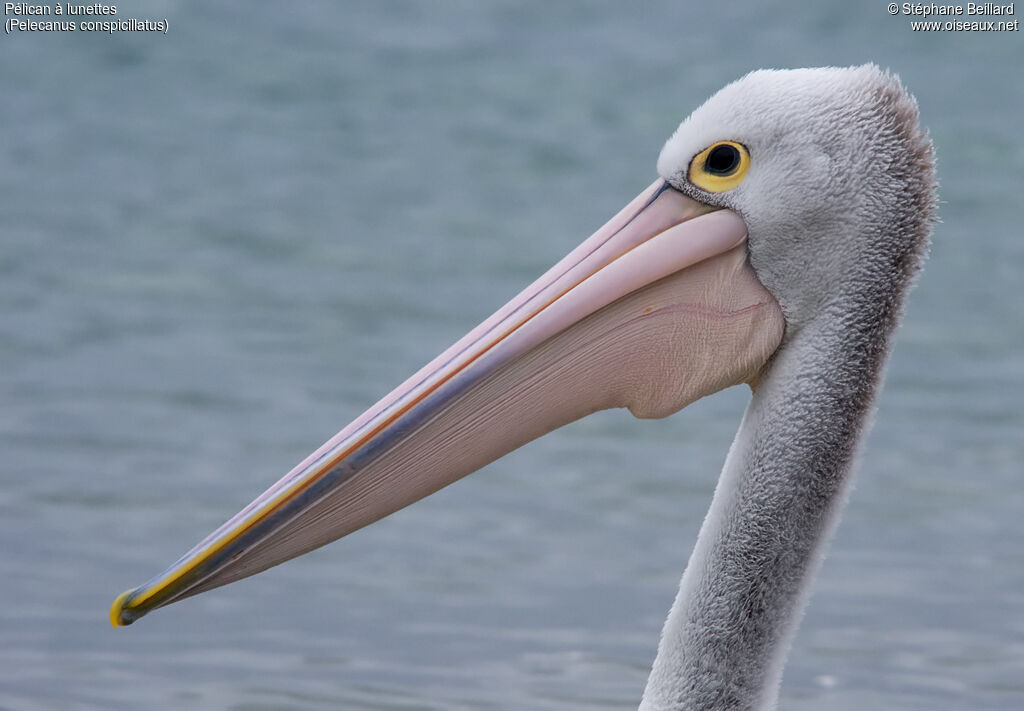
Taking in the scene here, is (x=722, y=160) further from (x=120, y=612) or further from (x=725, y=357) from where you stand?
(x=120, y=612)

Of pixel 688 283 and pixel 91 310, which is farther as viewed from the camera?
pixel 91 310

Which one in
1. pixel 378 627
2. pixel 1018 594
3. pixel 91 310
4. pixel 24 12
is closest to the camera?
pixel 378 627

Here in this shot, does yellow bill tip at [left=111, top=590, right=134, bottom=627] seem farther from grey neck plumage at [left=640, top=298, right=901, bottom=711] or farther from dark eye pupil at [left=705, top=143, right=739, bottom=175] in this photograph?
dark eye pupil at [left=705, top=143, right=739, bottom=175]

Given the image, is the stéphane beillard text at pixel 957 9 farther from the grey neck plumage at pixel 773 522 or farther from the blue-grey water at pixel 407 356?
the grey neck plumage at pixel 773 522

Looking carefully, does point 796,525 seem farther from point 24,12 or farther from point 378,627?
point 24,12

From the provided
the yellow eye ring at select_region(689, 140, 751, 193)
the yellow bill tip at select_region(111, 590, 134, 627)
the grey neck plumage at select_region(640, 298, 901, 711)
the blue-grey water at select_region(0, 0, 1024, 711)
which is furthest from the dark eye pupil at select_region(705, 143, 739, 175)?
the blue-grey water at select_region(0, 0, 1024, 711)

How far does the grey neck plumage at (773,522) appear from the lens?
2.77 metres

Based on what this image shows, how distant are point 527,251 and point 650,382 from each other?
7194 mm

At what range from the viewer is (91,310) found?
8539mm

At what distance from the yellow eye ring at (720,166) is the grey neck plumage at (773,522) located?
0.27 m

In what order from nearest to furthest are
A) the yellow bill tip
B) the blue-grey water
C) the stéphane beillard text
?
the yellow bill tip → the blue-grey water → the stéphane beillard text

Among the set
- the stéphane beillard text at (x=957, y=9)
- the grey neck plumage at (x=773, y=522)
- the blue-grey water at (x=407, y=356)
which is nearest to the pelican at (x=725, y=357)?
the grey neck plumage at (x=773, y=522)

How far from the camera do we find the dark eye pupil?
2.75 m

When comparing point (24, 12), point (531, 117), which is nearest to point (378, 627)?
point (531, 117)
